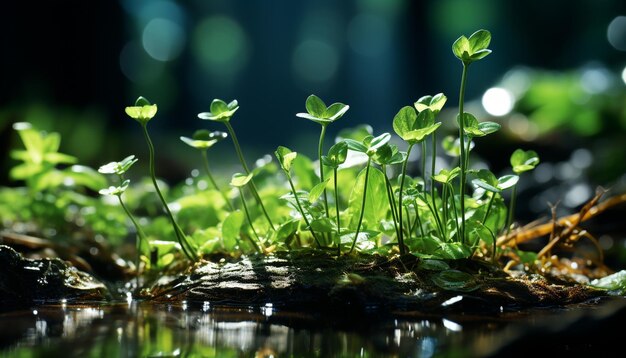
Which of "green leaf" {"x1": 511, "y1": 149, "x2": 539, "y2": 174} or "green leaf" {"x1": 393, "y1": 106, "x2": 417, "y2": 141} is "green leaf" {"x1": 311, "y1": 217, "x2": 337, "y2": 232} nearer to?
"green leaf" {"x1": 393, "y1": 106, "x2": 417, "y2": 141}

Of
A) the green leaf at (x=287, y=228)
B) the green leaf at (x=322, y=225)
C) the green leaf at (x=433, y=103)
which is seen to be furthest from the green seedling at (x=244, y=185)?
the green leaf at (x=433, y=103)

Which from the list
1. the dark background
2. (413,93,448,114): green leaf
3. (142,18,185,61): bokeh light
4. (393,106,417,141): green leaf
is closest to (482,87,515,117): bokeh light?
the dark background

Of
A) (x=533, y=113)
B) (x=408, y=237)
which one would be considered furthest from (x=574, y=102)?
(x=408, y=237)

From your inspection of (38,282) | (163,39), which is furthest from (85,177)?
(163,39)

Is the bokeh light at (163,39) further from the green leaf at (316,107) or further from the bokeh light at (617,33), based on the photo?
the green leaf at (316,107)

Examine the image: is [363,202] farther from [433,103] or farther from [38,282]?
[38,282]
